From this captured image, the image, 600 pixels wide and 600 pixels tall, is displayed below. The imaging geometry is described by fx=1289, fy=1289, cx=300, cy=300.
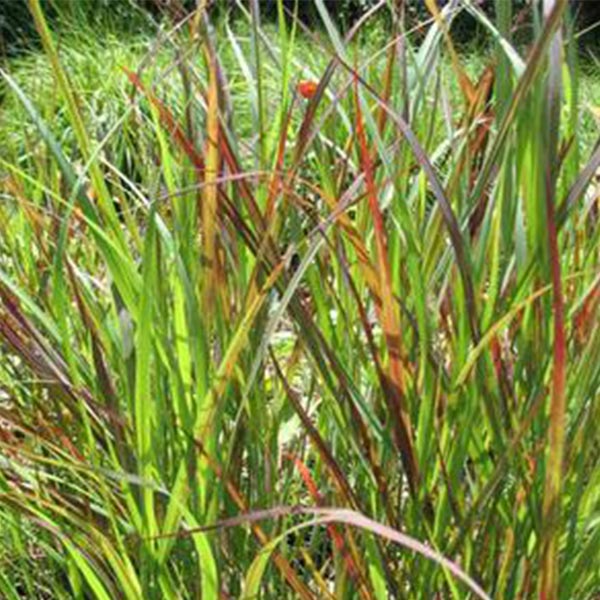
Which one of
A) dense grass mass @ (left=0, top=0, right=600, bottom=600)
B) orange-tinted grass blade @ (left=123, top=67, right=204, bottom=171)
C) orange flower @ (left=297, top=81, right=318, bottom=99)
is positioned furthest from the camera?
orange flower @ (left=297, top=81, right=318, bottom=99)

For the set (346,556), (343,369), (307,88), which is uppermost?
(307,88)

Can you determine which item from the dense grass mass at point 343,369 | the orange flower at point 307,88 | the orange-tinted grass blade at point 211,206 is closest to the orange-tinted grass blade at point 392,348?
the dense grass mass at point 343,369

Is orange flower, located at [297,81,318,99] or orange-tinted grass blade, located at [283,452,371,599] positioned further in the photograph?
orange flower, located at [297,81,318,99]

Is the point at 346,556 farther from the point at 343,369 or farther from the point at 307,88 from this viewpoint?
the point at 307,88

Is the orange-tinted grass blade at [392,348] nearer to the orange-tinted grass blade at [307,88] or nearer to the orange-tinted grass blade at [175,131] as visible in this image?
the orange-tinted grass blade at [175,131]

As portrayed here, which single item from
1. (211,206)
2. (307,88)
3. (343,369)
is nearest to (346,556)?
(343,369)

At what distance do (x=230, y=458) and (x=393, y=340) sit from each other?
0.62ft

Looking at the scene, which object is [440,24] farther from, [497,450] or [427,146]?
[497,450]

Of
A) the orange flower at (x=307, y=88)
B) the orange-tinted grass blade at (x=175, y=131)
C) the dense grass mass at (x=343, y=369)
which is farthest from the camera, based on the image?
the orange flower at (x=307, y=88)

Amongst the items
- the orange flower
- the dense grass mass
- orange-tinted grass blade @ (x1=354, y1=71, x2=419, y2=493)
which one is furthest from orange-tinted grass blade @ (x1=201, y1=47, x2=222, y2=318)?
the orange flower

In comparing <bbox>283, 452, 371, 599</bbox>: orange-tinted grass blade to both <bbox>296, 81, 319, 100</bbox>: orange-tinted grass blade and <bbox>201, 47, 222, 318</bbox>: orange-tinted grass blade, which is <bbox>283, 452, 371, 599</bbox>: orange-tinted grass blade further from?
<bbox>296, 81, 319, 100</bbox>: orange-tinted grass blade

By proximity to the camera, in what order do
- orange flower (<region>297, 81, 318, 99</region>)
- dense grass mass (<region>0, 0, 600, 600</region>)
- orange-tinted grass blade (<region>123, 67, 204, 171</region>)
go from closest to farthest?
dense grass mass (<region>0, 0, 600, 600</region>) → orange-tinted grass blade (<region>123, 67, 204, 171</region>) → orange flower (<region>297, 81, 318, 99</region>)

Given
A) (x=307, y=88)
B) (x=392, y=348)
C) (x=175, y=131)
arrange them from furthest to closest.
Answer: (x=307, y=88) < (x=175, y=131) < (x=392, y=348)

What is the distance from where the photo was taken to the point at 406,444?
119cm
